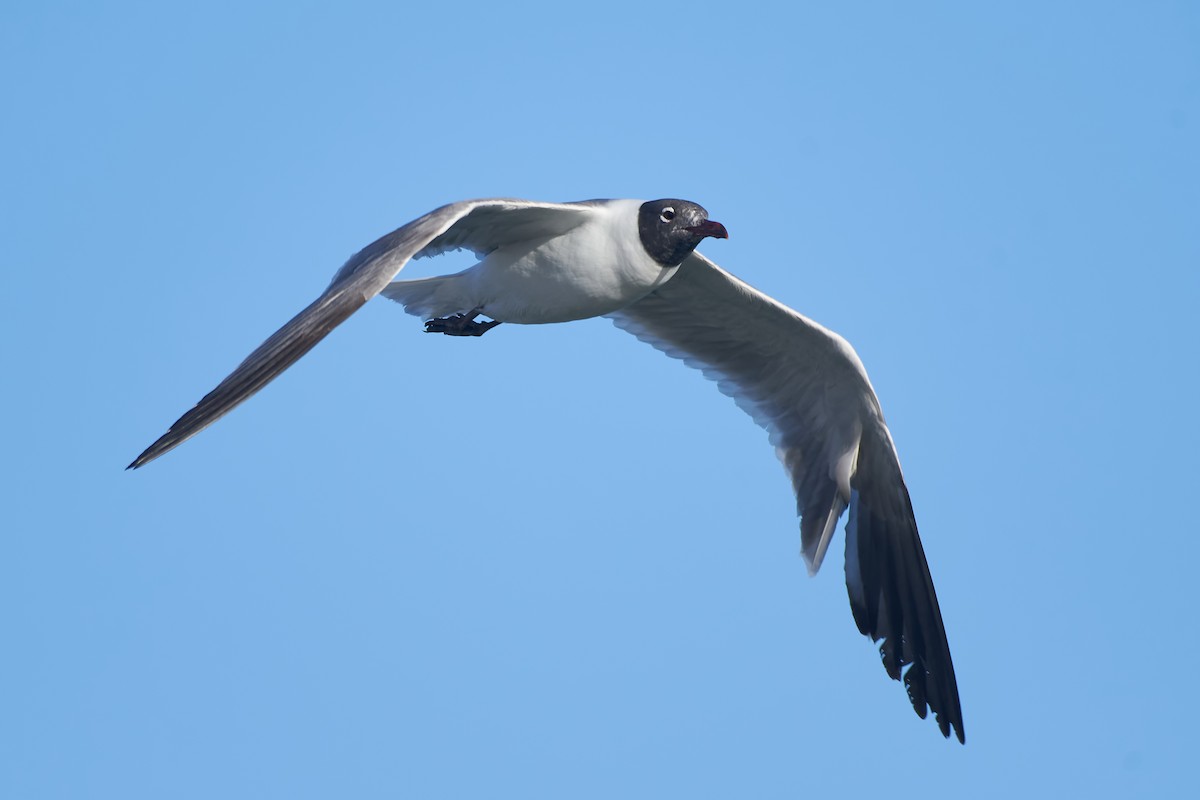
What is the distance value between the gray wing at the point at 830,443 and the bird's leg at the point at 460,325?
167 cm

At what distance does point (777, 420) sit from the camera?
11930mm

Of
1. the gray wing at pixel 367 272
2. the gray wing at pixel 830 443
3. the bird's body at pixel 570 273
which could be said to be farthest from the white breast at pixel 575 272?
the gray wing at pixel 830 443

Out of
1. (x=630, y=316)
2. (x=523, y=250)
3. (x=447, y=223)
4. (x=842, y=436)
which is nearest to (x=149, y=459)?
(x=447, y=223)

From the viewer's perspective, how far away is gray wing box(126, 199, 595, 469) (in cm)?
725

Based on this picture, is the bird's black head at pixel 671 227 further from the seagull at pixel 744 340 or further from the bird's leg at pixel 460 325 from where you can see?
the bird's leg at pixel 460 325

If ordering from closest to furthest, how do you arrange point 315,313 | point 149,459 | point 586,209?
point 149,459
point 315,313
point 586,209

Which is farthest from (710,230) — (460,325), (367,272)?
(367,272)

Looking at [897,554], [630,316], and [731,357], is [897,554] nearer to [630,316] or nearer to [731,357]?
[731,357]

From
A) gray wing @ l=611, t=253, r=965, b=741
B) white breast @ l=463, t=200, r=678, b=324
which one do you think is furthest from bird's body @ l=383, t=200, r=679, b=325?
gray wing @ l=611, t=253, r=965, b=741

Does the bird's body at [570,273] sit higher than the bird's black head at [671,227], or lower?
lower

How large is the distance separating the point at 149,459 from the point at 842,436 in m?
6.25

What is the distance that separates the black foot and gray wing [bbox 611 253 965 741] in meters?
1.67

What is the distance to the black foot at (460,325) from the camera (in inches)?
405

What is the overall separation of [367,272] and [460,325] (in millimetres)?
2142
